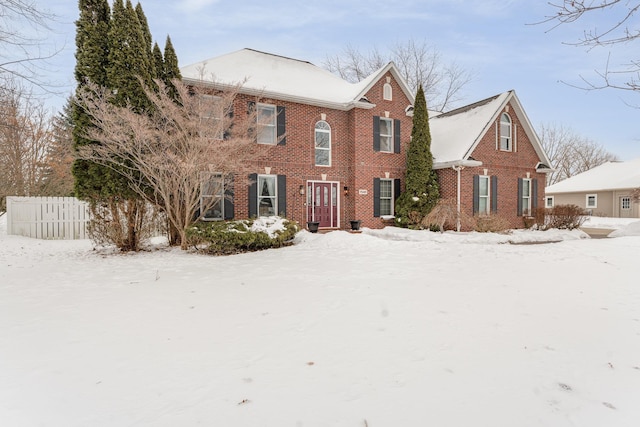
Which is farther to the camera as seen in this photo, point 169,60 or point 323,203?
point 323,203

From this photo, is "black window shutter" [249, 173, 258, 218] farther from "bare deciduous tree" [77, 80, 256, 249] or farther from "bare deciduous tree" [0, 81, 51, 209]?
"bare deciduous tree" [0, 81, 51, 209]

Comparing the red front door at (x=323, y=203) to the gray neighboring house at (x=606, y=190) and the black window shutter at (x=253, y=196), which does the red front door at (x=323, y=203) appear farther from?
the gray neighboring house at (x=606, y=190)

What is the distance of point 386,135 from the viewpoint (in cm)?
1501

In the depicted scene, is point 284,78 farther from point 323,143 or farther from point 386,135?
point 386,135

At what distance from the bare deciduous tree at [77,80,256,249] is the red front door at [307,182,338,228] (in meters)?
5.16

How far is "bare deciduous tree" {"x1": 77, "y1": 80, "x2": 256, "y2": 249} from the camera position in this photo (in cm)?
770

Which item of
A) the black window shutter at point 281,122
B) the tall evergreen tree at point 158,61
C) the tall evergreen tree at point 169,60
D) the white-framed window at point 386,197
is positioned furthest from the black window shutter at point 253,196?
the white-framed window at point 386,197

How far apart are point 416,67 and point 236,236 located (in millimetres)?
24655

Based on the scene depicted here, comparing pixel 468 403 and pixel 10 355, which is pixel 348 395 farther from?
pixel 10 355

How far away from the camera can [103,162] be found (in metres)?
8.29

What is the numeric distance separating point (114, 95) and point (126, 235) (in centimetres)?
379

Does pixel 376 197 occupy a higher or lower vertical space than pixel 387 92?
lower

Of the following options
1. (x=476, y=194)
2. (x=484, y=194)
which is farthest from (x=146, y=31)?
(x=484, y=194)

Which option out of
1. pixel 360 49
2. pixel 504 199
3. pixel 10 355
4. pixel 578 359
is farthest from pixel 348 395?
pixel 360 49
